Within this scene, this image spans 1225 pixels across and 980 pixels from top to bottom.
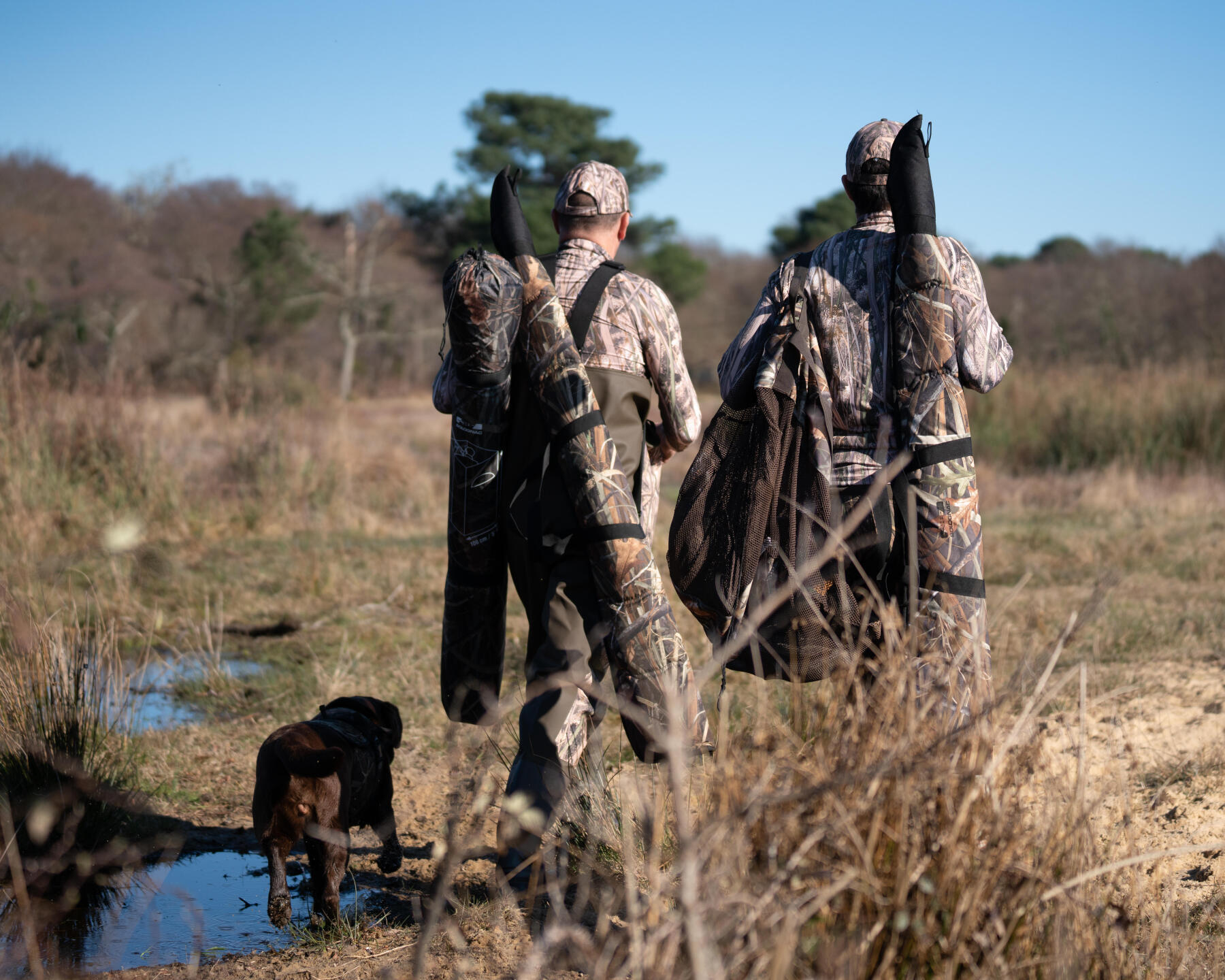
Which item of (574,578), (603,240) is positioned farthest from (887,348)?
(574,578)

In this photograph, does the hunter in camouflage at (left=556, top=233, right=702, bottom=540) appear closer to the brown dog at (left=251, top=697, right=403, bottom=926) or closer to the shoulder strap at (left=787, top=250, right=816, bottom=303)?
the shoulder strap at (left=787, top=250, right=816, bottom=303)

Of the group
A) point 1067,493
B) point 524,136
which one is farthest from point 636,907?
point 524,136

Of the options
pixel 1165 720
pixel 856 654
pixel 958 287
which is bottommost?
pixel 1165 720

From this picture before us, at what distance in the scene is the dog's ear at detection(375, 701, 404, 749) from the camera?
354cm

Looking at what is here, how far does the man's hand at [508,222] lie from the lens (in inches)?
123

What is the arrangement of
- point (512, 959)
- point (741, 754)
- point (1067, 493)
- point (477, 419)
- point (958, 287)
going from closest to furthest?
point (741, 754)
point (512, 959)
point (958, 287)
point (477, 419)
point (1067, 493)

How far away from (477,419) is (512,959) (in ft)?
4.76

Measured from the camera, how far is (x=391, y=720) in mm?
3574

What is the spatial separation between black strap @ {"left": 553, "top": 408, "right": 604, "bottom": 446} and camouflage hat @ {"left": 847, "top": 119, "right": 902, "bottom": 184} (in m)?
1.02

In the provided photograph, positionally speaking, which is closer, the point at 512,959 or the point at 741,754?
the point at 741,754

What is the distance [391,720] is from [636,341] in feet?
5.15

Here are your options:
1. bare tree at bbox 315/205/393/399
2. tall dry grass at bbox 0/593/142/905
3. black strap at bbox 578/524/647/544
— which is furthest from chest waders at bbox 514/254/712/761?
bare tree at bbox 315/205/393/399

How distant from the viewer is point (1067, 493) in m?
11.3

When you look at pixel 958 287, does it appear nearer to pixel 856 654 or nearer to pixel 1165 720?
pixel 856 654
